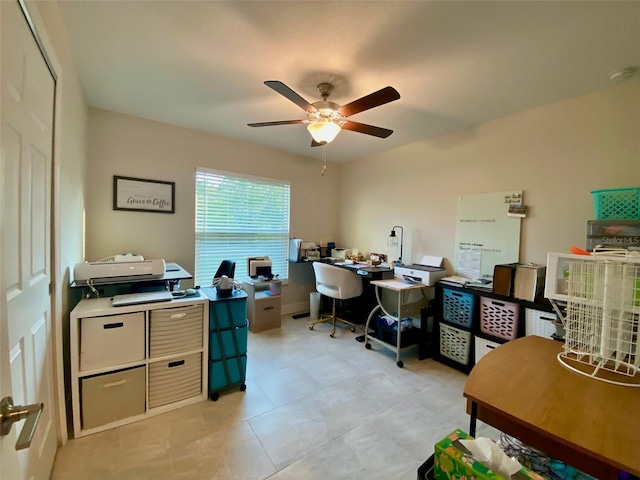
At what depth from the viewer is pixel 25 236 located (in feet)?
3.57

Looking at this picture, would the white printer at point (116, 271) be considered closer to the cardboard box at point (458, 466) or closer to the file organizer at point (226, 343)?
the file organizer at point (226, 343)

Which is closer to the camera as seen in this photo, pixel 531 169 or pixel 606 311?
pixel 606 311

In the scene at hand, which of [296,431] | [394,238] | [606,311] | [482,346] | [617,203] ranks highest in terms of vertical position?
[617,203]

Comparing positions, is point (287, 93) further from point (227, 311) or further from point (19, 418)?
point (19, 418)

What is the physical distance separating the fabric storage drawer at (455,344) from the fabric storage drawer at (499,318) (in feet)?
0.63

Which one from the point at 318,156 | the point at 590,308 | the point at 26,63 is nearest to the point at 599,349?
the point at 590,308

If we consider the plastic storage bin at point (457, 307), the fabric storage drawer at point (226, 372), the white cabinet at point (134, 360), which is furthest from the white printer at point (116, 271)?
the plastic storage bin at point (457, 307)

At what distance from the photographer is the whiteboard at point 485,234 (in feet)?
8.71

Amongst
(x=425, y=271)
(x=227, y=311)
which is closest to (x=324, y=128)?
(x=227, y=311)

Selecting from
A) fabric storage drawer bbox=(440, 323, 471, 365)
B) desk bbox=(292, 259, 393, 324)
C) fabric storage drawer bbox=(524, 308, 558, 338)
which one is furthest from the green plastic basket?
desk bbox=(292, 259, 393, 324)

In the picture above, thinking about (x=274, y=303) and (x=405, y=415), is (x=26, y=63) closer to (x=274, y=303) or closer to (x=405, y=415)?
(x=405, y=415)

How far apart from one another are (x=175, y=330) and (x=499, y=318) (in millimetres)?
2618

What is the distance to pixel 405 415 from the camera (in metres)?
1.98

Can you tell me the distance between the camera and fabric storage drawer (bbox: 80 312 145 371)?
1674 mm
